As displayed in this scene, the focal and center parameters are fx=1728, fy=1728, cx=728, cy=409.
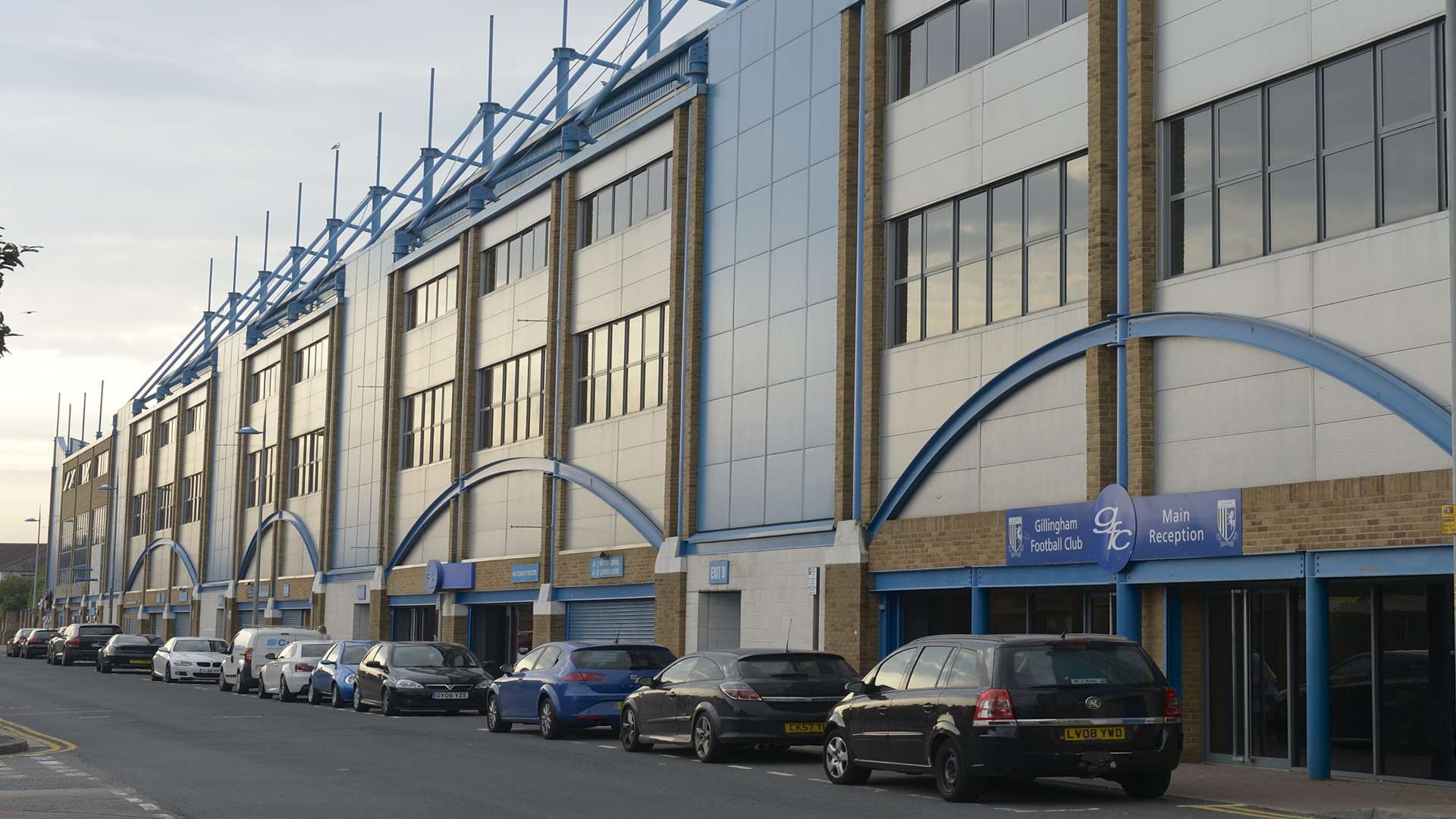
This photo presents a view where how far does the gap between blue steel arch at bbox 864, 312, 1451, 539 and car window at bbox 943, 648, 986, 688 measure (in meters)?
5.26

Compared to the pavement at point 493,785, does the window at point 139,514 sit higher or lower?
higher

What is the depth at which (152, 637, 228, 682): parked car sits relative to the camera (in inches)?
1806

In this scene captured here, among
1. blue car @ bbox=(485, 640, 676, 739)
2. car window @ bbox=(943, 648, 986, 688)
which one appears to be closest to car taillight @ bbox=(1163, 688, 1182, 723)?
car window @ bbox=(943, 648, 986, 688)

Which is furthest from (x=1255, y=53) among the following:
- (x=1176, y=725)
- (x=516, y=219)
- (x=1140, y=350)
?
(x=516, y=219)

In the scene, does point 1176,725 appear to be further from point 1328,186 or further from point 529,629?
point 529,629

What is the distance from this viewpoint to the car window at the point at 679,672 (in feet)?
66.9

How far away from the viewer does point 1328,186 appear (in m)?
18.7

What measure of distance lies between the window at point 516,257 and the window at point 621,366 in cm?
296

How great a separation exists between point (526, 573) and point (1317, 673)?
2282 cm

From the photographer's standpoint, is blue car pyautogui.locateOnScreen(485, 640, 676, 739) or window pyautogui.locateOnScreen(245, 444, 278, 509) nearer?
blue car pyautogui.locateOnScreen(485, 640, 676, 739)

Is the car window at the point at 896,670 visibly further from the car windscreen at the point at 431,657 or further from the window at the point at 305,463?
the window at the point at 305,463

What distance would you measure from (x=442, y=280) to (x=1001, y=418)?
81.6ft

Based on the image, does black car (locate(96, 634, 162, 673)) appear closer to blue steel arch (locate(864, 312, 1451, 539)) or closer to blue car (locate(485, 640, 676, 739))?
blue car (locate(485, 640, 676, 739))

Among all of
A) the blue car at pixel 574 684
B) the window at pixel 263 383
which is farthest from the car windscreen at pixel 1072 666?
the window at pixel 263 383
